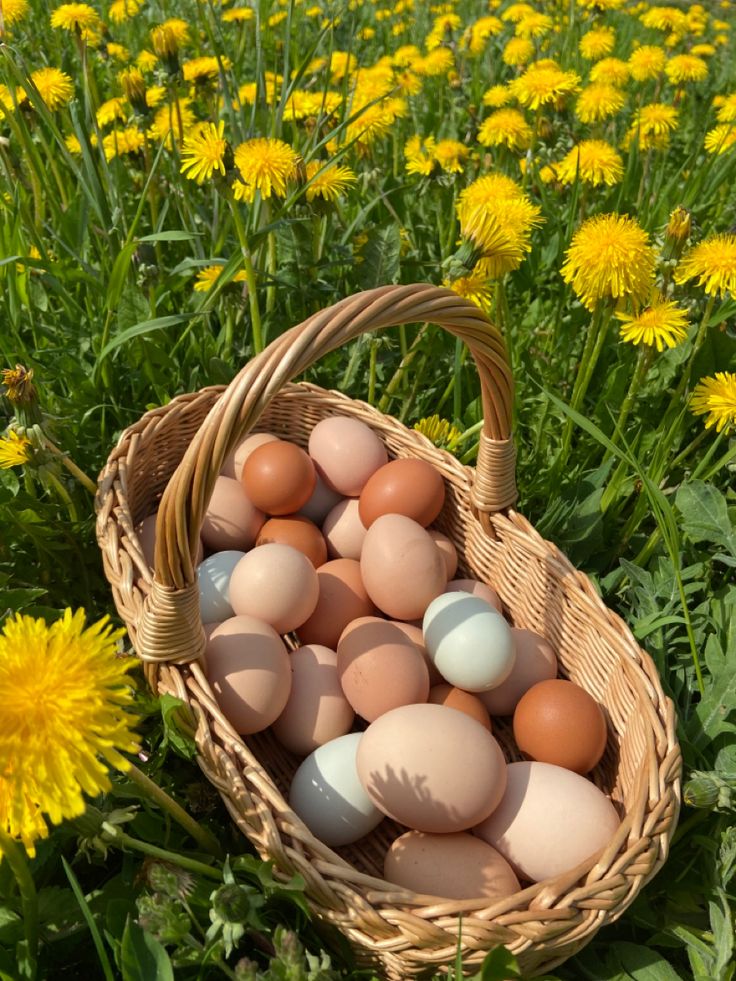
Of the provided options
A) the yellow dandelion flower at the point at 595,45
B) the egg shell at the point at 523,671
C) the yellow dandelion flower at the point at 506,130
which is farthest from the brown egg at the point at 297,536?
the yellow dandelion flower at the point at 595,45

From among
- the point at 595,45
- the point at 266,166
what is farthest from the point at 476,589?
the point at 595,45

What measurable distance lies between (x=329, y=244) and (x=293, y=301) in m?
0.15

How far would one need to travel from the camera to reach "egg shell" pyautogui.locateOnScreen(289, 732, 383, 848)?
1058 mm

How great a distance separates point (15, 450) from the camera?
1155 mm

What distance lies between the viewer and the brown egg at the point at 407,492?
1.36 meters

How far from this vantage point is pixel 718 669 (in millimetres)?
1199

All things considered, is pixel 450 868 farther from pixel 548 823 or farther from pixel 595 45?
pixel 595 45

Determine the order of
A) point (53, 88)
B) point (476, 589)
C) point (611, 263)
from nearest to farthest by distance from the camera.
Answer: point (611, 263) < point (476, 589) < point (53, 88)

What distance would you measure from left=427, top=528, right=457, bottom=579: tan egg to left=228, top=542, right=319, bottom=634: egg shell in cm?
26

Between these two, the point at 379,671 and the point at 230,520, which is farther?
the point at 230,520

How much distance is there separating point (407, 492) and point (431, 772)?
506 millimetres

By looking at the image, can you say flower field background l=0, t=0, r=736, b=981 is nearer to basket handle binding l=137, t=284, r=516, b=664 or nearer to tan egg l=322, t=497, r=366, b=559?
basket handle binding l=137, t=284, r=516, b=664

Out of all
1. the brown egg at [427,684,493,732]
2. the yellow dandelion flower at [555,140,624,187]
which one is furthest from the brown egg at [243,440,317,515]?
the yellow dandelion flower at [555,140,624,187]

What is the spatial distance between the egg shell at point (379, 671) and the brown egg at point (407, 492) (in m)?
0.24
